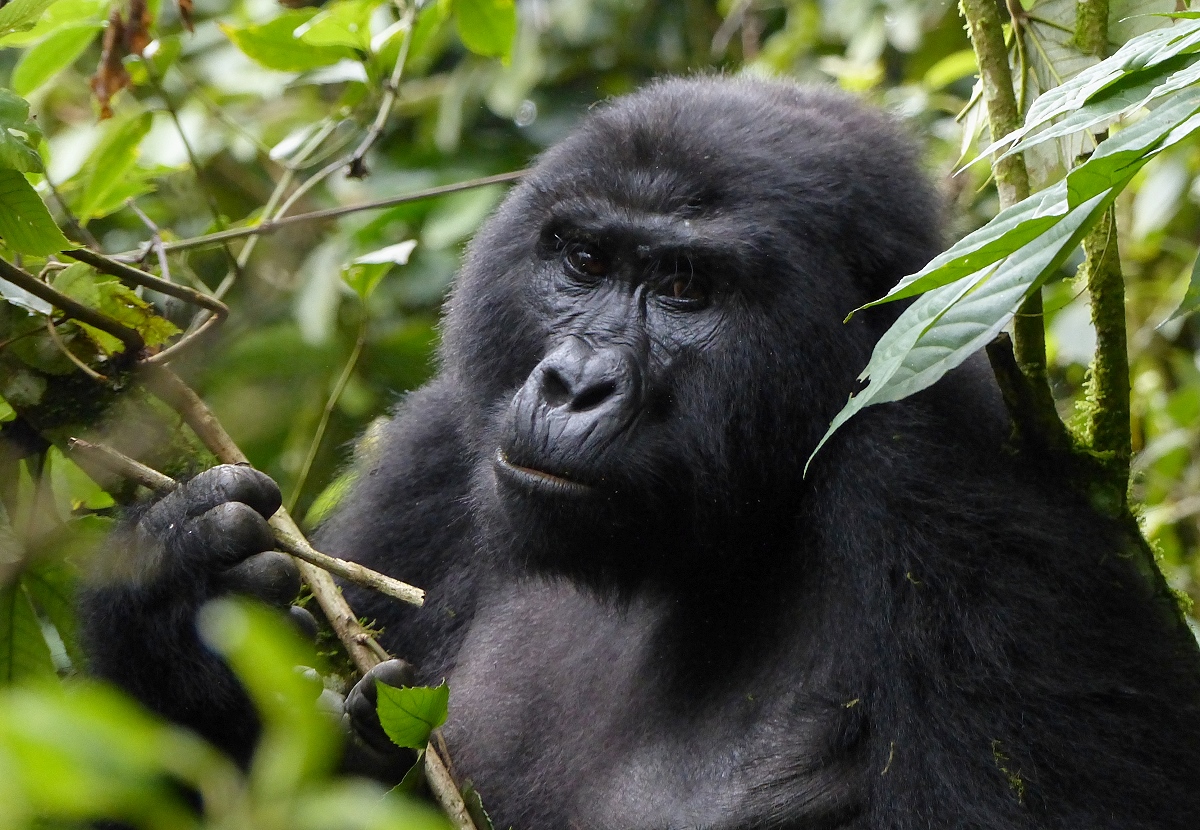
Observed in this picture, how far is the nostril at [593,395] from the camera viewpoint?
8.40ft

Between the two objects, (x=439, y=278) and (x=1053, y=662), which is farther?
(x=439, y=278)

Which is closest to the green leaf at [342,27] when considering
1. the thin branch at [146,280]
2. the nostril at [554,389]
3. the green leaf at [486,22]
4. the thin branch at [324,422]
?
the green leaf at [486,22]

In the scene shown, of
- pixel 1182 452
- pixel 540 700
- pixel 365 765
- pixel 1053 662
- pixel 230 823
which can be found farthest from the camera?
pixel 1182 452

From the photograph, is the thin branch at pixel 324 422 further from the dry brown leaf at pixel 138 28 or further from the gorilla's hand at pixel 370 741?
the gorilla's hand at pixel 370 741

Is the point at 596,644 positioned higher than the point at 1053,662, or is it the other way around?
the point at 1053,662

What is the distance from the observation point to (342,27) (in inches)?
142

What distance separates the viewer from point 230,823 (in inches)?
30.0

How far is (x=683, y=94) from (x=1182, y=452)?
2956 millimetres

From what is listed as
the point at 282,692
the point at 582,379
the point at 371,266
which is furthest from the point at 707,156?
the point at 282,692

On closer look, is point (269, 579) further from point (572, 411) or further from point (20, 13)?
point (20, 13)

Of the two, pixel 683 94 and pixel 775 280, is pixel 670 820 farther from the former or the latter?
pixel 683 94

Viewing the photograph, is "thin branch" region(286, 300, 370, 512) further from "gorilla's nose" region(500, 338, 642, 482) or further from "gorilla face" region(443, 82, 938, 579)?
"gorilla's nose" region(500, 338, 642, 482)

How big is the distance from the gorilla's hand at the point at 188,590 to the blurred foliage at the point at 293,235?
107 mm

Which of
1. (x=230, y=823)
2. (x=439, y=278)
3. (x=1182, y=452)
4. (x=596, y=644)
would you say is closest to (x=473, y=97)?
(x=439, y=278)
